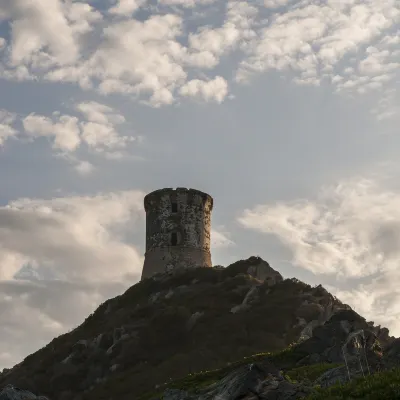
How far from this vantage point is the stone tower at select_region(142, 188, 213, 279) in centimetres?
7488

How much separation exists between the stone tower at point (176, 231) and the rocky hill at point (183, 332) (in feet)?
7.28

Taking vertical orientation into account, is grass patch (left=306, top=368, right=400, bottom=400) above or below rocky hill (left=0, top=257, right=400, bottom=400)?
below

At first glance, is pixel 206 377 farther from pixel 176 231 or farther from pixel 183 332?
pixel 176 231

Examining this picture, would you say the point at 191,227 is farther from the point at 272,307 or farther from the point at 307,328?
the point at 307,328

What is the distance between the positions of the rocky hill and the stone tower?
222 cm

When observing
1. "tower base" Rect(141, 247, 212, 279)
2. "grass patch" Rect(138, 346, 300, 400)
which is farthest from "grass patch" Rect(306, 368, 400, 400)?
"tower base" Rect(141, 247, 212, 279)

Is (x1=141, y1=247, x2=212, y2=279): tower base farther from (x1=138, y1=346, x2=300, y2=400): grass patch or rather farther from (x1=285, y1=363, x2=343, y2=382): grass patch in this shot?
(x1=285, y1=363, x2=343, y2=382): grass patch

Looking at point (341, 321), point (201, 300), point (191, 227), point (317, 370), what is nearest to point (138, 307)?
point (201, 300)

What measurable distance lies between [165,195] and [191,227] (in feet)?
18.1

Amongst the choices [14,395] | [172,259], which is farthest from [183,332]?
[14,395]

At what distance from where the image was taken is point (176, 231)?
7538cm

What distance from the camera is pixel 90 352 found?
202 ft

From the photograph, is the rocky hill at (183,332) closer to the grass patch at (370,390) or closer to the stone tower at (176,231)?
the stone tower at (176,231)

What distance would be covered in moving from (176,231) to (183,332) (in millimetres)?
17557
